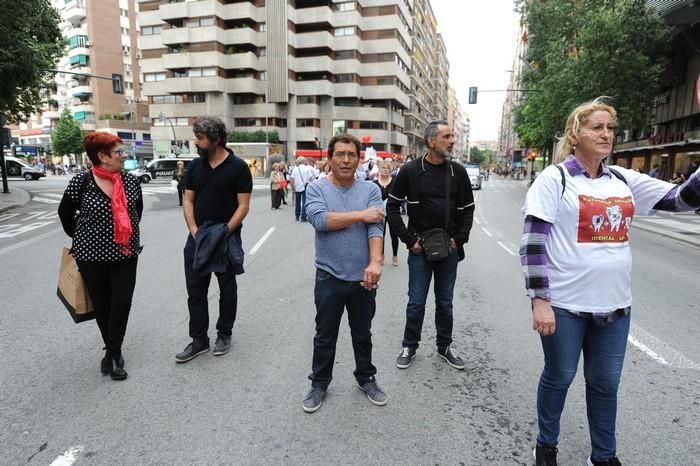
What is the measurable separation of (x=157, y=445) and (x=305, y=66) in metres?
56.8

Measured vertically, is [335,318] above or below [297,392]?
above

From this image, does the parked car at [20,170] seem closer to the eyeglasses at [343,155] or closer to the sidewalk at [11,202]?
the sidewalk at [11,202]

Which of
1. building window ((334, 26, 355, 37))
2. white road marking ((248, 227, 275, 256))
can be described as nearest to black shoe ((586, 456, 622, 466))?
white road marking ((248, 227, 275, 256))

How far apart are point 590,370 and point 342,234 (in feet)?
5.38

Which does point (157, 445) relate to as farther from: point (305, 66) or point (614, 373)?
point (305, 66)

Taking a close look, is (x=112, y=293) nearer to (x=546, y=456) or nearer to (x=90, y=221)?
(x=90, y=221)

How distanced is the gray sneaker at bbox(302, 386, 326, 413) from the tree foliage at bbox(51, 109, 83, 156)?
247 ft

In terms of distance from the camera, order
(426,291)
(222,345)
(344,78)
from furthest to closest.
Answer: (344,78) → (222,345) → (426,291)

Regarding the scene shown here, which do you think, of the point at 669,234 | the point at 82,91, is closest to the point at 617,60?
the point at 669,234

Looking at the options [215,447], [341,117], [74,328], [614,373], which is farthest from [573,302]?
[341,117]

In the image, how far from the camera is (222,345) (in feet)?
13.3

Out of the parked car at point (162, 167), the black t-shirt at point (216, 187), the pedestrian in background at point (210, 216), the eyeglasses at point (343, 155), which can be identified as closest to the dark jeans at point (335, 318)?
the eyeglasses at point (343, 155)

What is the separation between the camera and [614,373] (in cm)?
232

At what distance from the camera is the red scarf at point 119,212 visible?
11.3 ft
